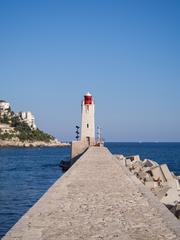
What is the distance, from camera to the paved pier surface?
5.66 m

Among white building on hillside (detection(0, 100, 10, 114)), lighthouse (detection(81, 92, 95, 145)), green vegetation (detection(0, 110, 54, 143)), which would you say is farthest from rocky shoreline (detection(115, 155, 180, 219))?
white building on hillside (detection(0, 100, 10, 114))

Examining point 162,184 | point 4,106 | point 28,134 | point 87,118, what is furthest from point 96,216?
point 4,106

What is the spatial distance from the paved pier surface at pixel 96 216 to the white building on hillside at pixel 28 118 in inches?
5074

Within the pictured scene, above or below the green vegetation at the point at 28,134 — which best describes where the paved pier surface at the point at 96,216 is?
below

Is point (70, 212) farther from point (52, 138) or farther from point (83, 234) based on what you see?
point (52, 138)

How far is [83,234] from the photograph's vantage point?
568cm

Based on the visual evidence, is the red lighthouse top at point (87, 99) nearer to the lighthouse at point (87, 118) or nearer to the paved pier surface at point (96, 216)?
the lighthouse at point (87, 118)

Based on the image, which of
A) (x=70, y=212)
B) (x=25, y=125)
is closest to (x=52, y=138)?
(x=25, y=125)

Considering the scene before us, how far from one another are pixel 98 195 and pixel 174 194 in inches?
174

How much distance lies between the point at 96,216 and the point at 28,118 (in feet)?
438

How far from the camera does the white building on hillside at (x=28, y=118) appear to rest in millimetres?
137625

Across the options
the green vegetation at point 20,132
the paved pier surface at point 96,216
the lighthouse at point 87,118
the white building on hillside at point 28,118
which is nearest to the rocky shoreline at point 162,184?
the paved pier surface at point 96,216

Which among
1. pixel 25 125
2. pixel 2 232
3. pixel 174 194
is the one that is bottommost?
pixel 2 232

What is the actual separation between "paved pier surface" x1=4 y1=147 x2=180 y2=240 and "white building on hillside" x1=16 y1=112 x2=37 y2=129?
12887 centimetres
